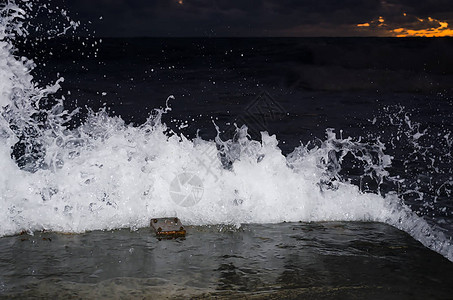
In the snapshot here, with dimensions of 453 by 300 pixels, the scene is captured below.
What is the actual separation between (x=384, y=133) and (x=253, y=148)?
5603 mm

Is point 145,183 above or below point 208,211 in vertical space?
above

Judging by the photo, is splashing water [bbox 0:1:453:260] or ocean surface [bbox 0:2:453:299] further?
splashing water [bbox 0:1:453:260]

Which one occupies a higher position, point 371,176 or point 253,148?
point 253,148

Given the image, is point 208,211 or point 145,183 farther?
point 145,183

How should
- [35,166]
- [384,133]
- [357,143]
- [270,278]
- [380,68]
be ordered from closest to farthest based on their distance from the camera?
1. [270,278]
2. [35,166]
3. [357,143]
4. [384,133]
5. [380,68]

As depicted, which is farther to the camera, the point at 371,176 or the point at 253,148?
the point at 371,176

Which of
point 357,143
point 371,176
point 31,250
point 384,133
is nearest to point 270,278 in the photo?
point 31,250

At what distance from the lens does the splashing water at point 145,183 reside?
4.49 meters

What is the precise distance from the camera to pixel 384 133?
10.1 m

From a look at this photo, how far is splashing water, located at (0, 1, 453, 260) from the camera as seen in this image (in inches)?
177

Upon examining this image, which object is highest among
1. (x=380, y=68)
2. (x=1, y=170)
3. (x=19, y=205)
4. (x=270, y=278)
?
(x=380, y=68)

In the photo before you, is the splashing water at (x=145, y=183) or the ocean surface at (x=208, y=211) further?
the splashing water at (x=145, y=183)

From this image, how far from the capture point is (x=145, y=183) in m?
4.90

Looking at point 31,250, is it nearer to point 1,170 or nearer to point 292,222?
point 1,170
